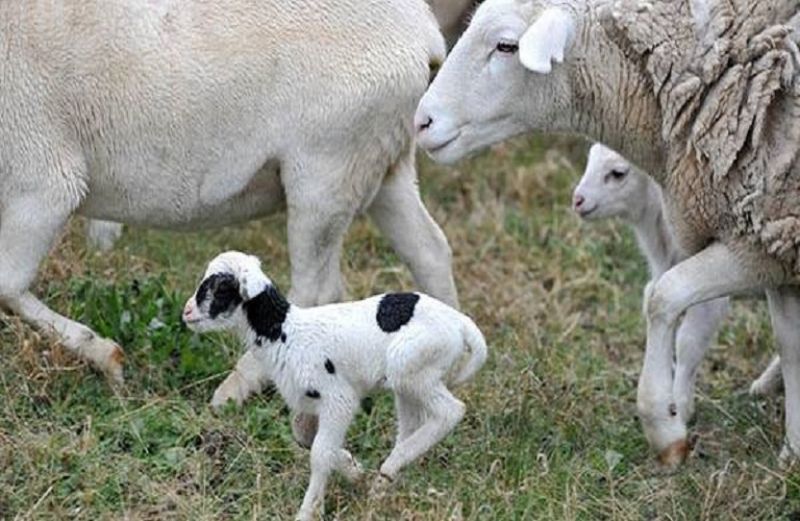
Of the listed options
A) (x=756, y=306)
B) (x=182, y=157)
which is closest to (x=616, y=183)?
(x=756, y=306)

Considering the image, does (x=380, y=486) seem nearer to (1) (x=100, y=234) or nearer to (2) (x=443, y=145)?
(2) (x=443, y=145)

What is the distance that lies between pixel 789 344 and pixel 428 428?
4.98 ft

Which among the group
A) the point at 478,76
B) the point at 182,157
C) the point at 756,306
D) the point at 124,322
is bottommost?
the point at 756,306

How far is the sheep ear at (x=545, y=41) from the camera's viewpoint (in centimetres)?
713

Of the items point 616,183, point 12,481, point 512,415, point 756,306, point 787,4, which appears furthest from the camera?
point 756,306

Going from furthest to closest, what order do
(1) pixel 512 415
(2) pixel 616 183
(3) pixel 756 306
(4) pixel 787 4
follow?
(3) pixel 756 306
(2) pixel 616 183
(1) pixel 512 415
(4) pixel 787 4

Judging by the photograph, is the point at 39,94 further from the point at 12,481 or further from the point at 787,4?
the point at 787,4

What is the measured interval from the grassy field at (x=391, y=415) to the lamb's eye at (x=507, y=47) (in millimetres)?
1305

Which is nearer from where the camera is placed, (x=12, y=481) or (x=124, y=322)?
(x=12, y=481)

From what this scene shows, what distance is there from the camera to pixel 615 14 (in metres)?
7.29

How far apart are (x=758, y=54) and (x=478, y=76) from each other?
0.94 m

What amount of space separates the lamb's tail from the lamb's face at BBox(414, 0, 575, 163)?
79cm

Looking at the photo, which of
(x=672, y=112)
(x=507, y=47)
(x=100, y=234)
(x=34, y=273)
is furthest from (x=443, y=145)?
(x=100, y=234)

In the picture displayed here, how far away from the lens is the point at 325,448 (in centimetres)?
665
